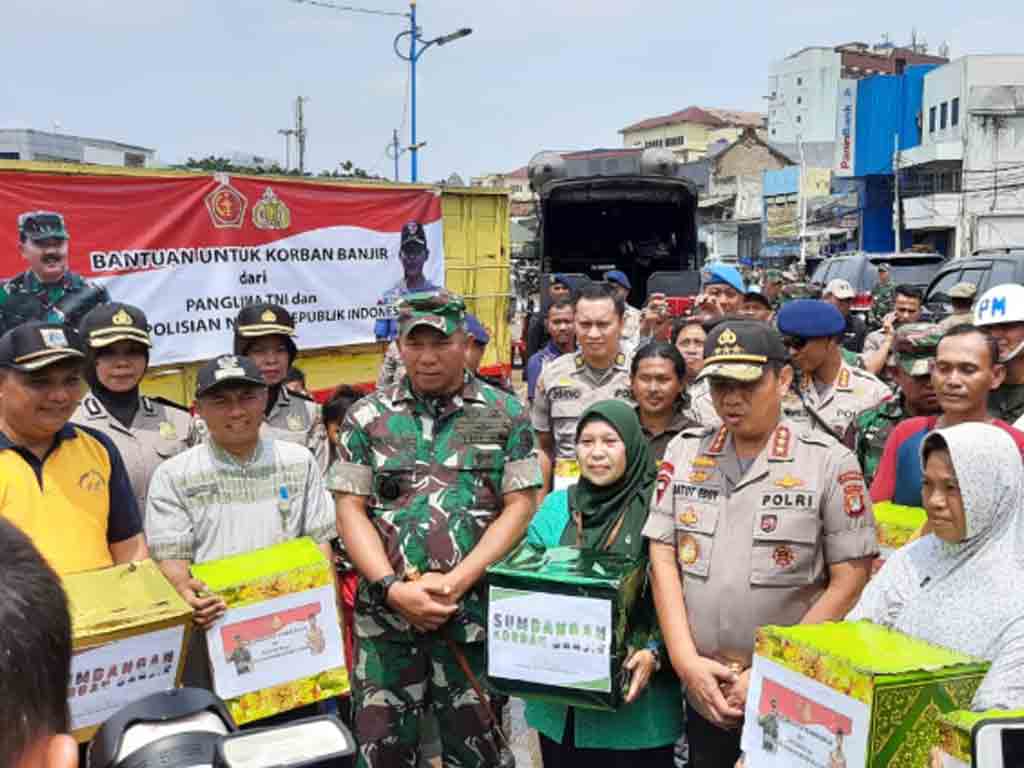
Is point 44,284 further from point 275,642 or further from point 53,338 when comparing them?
point 275,642

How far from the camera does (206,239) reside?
639cm

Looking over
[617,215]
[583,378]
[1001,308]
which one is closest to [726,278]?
[583,378]

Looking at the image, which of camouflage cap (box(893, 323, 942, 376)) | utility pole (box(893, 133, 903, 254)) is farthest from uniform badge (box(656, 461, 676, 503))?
utility pole (box(893, 133, 903, 254))

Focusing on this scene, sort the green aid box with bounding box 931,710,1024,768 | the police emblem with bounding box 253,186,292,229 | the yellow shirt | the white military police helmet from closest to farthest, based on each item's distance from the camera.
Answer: the green aid box with bounding box 931,710,1024,768
the yellow shirt
the white military police helmet
the police emblem with bounding box 253,186,292,229

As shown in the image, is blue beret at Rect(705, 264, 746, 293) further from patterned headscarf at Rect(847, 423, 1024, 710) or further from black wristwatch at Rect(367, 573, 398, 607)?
patterned headscarf at Rect(847, 423, 1024, 710)

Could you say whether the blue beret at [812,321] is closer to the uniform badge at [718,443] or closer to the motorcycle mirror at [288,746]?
the uniform badge at [718,443]

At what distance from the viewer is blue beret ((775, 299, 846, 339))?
4027 millimetres

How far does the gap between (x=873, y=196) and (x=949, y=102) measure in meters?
5.82

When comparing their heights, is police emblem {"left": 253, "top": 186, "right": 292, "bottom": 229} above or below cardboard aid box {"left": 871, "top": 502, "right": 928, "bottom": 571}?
above

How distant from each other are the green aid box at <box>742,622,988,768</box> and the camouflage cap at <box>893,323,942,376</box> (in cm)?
176

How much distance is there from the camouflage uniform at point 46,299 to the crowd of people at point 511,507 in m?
1.95

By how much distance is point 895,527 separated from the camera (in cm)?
260

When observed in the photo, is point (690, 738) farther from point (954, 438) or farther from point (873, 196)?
point (873, 196)

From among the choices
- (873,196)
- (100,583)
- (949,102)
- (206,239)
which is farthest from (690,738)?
(873,196)
